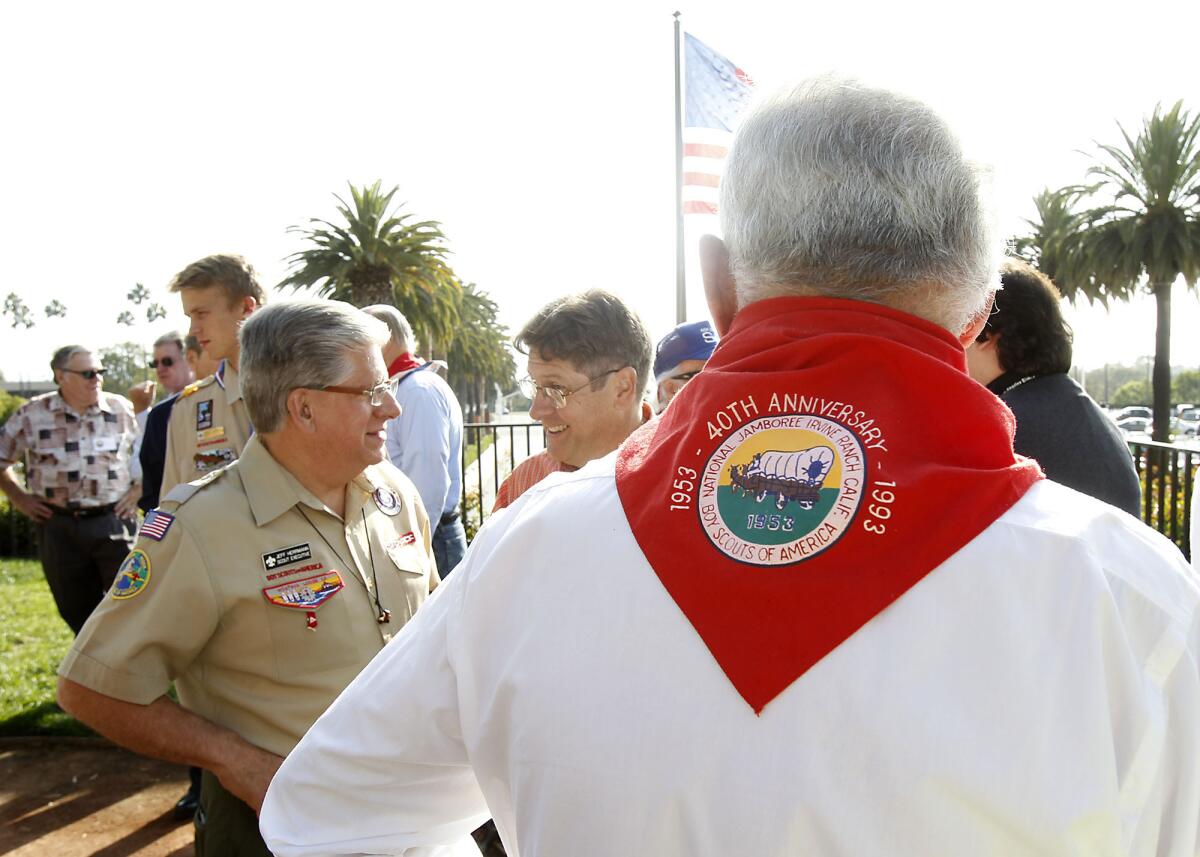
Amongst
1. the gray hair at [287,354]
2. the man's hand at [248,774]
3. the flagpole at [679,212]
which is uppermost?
the flagpole at [679,212]

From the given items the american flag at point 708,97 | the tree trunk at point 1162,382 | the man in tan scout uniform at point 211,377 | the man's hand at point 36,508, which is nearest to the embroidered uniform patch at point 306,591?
the man in tan scout uniform at point 211,377

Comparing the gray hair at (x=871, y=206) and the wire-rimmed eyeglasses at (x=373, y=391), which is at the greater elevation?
the gray hair at (x=871, y=206)

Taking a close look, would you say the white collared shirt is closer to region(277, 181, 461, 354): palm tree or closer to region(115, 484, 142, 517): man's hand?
region(115, 484, 142, 517): man's hand

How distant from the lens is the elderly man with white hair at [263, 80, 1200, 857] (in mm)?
846

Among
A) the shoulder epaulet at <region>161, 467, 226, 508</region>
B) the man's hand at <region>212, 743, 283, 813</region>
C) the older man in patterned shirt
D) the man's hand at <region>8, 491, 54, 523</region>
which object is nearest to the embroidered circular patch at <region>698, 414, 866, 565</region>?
the man's hand at <region>212, 743, 283, 813</region>

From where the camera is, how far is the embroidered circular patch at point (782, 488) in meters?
0.91

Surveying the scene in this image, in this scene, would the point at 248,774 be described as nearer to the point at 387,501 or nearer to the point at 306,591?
the point at 306,591

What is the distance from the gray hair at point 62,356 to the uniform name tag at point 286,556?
17.4 ft

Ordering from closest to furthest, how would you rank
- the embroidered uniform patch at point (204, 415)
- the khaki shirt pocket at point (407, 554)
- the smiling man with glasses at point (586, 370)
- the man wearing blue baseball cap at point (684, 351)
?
the khaki shirt pocket at point (407, 554)
the smiling man with glasses at point (586, 370)
the man wearing blue baseball cap at point (684, 351)
the embroidered uniform patch at point (204, 415)

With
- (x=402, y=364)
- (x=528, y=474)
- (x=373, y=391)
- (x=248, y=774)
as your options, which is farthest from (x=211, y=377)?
(x=248, y=774)

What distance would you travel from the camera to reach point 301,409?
2.51 metres

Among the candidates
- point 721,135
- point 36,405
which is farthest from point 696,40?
point 36,405

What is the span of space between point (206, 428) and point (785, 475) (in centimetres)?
362

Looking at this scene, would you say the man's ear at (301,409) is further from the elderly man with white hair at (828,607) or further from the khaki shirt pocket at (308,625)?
the elderly man with white hair at (828,607)
